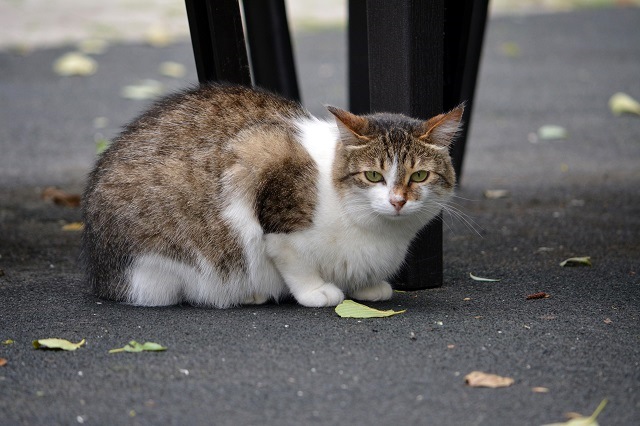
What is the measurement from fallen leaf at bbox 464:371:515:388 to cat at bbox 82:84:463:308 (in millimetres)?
721

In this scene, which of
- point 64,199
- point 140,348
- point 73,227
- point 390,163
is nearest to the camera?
point 140,348

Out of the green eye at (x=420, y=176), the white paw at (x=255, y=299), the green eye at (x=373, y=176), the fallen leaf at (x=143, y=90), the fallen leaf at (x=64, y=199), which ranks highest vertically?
the fallen leaf at (x=143, y=90)

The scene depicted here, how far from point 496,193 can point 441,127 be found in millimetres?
2136

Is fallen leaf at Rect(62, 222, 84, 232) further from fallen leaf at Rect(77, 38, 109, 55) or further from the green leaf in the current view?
fallen leaf at Rect(77, 38, 109, 55)

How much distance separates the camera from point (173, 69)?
329 inches

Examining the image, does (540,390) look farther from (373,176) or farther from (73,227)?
(73,227)

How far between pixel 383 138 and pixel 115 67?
5.93 m

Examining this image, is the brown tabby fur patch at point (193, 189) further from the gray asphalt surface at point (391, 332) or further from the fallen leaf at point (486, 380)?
the fallen leaf at point (486, 380)

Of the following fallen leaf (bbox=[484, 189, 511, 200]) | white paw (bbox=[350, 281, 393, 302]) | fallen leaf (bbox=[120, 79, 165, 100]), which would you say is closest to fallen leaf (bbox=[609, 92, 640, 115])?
fallen leaf (bbox=[484, 189, 511, 200])

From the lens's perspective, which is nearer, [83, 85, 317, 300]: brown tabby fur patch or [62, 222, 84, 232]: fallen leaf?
A: [83, 85, 317, 300]: brown tabby fur patch

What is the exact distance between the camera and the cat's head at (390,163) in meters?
3.09

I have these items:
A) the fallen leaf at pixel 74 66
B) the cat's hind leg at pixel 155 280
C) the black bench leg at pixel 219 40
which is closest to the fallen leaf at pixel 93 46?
the fallen leaf at pixel 74 66

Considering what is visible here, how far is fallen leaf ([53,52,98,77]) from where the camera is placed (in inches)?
333

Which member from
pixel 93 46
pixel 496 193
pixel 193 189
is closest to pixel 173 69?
pixel 93 46
